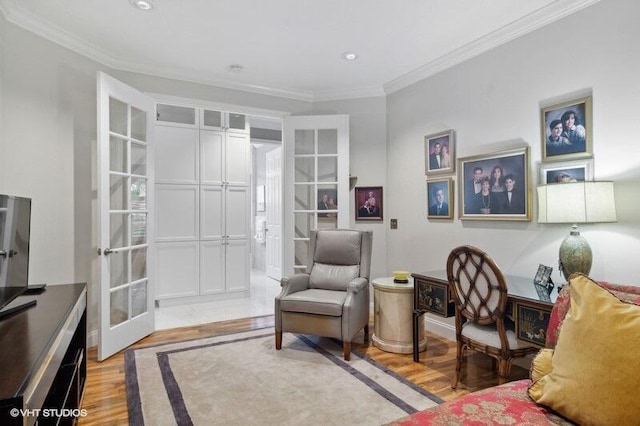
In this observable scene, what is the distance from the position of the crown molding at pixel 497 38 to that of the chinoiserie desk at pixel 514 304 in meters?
1.88

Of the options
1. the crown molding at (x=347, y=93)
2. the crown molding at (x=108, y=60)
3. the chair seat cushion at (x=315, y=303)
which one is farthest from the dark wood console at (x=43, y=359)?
the crown molding at (x=347, y=93)

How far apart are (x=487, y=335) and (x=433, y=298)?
1.81 feet

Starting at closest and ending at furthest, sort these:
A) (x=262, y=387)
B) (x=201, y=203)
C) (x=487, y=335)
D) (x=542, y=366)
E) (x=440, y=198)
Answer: (x=542, y=366), (x=487, y=335), (x=262, y=387), (x=440, y=198), (x=201, y=203)

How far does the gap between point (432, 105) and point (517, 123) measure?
3.27ft

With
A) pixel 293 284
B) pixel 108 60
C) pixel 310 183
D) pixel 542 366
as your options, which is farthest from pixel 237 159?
pixel 542 366

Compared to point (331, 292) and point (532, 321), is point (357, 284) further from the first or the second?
point (532, 321)

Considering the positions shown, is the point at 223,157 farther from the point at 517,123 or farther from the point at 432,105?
the point at 517,123

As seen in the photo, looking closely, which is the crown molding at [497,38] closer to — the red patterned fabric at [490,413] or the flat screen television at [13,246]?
the red patterned fabric at [490,413]

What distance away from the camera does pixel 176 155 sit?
4656 mm

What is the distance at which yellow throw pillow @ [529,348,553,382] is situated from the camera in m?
1.42

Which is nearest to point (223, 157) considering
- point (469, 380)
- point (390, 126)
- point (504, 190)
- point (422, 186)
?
point (390, 126)

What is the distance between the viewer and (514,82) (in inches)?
113

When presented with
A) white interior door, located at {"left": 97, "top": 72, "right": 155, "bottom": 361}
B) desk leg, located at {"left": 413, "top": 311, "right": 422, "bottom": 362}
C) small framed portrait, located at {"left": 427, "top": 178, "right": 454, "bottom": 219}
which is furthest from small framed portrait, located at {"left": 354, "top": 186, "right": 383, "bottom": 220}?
white interior door, located at {"left": 97, "top": 72, "right": 155, "bottom": 361}

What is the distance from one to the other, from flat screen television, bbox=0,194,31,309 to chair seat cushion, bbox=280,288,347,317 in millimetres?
1764
